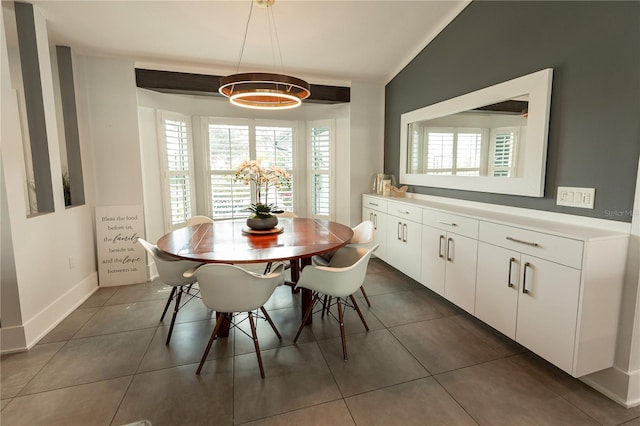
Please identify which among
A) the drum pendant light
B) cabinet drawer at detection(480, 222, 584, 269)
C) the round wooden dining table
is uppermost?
the drum pendant light

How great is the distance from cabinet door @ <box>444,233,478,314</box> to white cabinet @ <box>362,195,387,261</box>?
1.12 metres

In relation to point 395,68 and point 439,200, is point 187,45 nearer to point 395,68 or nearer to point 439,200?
point 395,68

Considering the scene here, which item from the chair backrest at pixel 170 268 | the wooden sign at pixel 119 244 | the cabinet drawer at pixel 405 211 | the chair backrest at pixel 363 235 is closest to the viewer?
the chair backrest at pixel 170 268

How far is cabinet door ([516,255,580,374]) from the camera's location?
1.79 metres

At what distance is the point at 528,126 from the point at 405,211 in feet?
4.63

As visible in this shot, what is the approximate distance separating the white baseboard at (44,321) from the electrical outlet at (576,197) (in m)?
4.04

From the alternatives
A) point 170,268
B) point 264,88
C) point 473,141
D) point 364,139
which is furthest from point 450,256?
point 170,268

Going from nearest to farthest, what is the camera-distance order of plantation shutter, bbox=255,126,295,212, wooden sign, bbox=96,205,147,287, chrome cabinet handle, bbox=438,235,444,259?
chrome cabinet handle, bbox=438,235,444,259, wooden sign, bbox=96,205,147,287, plantation shutter, bbox=255,126,295,212

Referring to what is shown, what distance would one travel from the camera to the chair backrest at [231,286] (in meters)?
1.86

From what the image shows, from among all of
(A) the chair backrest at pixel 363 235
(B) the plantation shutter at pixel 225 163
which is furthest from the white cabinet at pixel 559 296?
Result: (B) the plantation shutter at pixel 225 163

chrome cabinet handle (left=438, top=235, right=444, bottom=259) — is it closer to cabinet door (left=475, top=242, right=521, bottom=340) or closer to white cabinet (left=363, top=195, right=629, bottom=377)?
white cabinet (left=363, top=195, right=629, bottom=377)

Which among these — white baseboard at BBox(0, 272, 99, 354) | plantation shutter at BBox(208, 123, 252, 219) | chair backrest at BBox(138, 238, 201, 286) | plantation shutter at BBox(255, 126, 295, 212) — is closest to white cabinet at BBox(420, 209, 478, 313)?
chair backrest at BBox(138, 238, 201, 286)

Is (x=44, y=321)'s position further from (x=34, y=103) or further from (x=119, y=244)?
(x=34, y=103)

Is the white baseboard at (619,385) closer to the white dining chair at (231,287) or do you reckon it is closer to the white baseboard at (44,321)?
the white dining chair at (231,287)
